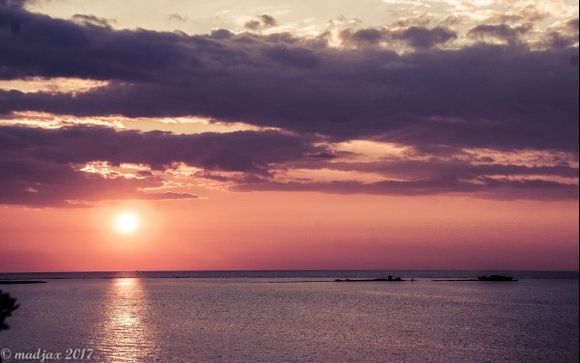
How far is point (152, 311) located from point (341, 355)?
6795cm

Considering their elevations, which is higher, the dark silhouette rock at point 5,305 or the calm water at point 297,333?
the dark silhouette rock at point 5,305

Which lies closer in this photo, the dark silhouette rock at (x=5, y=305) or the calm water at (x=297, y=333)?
the dark silhouette rock at (x=5, y=305)

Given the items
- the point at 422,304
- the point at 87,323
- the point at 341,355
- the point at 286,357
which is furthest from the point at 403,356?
the point at 422,304

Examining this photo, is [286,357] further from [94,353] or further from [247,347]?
[94,353]

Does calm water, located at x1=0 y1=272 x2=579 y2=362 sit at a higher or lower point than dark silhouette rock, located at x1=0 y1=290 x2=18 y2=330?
lower

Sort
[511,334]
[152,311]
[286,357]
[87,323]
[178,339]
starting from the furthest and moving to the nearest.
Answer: [152,311], [87,323], [511,334], [178,339], [286,357]

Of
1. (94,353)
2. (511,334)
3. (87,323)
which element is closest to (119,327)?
(87,323)

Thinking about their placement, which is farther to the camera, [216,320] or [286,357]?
[216,320]

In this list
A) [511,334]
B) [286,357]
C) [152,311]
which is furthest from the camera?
[152,311]

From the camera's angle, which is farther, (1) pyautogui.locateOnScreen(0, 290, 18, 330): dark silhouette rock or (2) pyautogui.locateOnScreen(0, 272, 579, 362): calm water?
(2) pyautogui.locateOnScreen(0, 272, 579, 362): calm water

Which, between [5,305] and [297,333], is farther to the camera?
[297,333]

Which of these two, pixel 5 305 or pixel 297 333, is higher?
pixel 5 305

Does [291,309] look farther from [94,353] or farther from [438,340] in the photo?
[94,353]

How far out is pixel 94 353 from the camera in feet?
224
